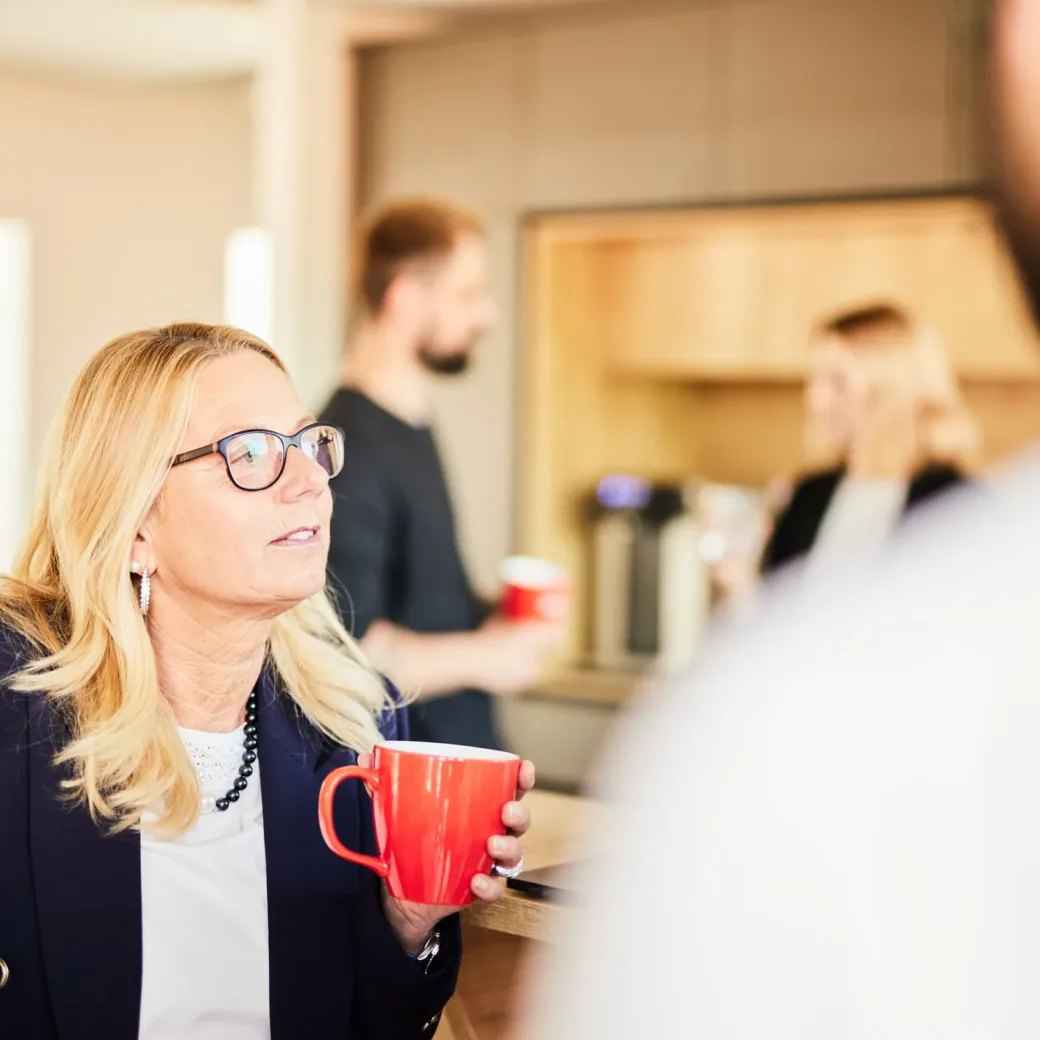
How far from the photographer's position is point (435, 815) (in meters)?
1.10

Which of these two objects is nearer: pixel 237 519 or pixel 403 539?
pixel 237 519

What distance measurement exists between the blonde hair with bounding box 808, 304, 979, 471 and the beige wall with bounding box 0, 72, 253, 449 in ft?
9.04

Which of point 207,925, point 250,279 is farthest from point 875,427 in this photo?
point 207,925

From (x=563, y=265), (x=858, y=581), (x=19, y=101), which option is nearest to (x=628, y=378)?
(x=563, y=265)

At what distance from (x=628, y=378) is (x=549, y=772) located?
4.02ft

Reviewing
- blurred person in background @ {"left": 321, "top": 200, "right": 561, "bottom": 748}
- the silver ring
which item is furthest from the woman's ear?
blurred person in background @ {"left": 321, "top": 200, "right": 561, "bottom": 748}

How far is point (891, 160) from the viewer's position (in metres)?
3.71

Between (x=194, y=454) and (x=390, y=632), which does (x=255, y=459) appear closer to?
(x=194, y=454)

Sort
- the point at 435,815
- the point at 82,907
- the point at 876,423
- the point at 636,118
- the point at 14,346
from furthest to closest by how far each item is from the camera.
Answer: the point at 14,346 → the point at 636,118 → the point at 876,423 → the point at 82,907 → the point at 435,815

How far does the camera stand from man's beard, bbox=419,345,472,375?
8.85ft

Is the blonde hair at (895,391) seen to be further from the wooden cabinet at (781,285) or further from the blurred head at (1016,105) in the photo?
the blurred head at (1016,105)

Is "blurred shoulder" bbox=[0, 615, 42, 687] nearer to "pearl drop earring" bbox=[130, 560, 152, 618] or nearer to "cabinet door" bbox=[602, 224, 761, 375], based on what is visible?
"pearl drop earring" bbox=[130, 560, 152, 618]

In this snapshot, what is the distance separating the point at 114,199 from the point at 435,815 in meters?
4.85

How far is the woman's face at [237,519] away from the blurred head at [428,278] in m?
1.28
